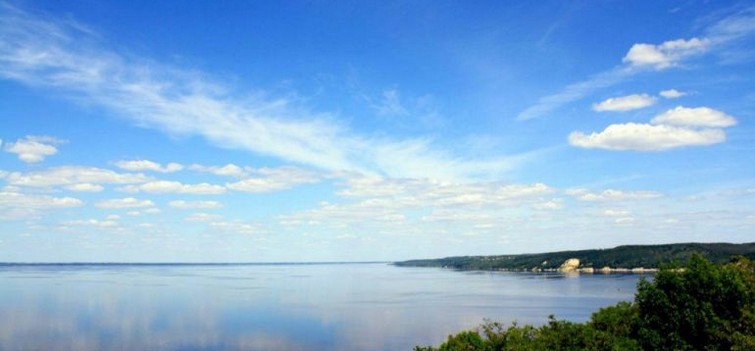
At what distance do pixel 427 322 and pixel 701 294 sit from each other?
64.8m

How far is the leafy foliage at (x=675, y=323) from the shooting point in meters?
41.8

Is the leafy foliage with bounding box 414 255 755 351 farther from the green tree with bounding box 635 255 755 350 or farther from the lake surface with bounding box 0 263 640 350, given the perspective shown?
the lake surface with bounding box 0 263 640 350

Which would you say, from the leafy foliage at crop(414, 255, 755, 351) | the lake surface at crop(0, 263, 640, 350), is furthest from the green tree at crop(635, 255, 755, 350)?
the lake surface at crop(0, 263, 640, 350)

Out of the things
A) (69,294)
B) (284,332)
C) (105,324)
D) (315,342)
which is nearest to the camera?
(315,342)

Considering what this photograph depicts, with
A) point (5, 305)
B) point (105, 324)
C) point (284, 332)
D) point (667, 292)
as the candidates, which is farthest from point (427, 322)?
point (5, 305)

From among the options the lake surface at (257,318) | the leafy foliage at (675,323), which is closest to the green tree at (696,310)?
the leafy foliage at (675,323)

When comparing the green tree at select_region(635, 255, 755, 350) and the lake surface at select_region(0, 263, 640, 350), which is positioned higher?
the green tree at select_region(635, 255, 755, 350)

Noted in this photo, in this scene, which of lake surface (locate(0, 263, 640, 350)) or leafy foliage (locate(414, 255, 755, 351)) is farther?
lake surface (locate(0, 263, 640, 350))

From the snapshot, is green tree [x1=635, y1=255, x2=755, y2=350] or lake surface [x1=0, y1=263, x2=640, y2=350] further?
lake surface [x1=0, y1=263, x2=640, y2=350]

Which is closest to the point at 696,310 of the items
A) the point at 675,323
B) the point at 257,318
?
the point at 675,323

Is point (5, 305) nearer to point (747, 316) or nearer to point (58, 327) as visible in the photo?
point (58, 327)

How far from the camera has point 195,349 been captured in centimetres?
7744

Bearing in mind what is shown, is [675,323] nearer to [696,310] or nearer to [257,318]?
[696,310]

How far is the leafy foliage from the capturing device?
41.8 m
